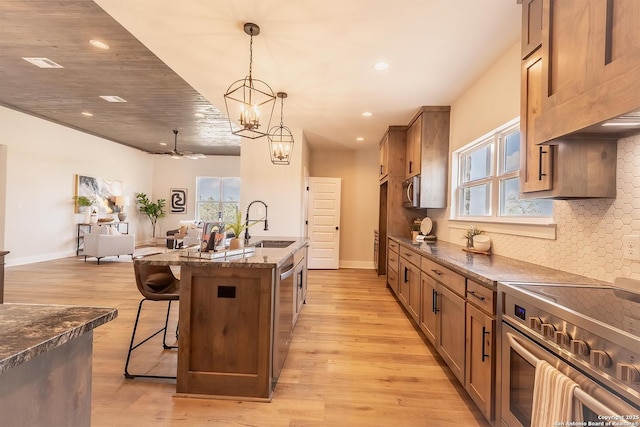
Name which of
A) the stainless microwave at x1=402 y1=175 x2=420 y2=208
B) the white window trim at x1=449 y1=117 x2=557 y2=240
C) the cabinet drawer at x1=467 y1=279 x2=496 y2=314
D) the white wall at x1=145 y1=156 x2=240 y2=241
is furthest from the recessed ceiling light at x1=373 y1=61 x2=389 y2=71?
the white wall at x1=145 y1=156 x2=240 y2=241

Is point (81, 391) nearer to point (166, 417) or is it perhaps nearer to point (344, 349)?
point (166, 417)

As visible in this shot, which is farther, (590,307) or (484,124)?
(484,124)

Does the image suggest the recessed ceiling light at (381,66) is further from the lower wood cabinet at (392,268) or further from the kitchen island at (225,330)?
the lower wood cabinet at (392,268)

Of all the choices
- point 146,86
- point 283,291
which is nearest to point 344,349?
point 283,291

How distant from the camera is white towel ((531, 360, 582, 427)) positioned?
3.31 feet

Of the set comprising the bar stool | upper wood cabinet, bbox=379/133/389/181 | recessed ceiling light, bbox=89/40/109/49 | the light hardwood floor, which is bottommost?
the light hardwood floor

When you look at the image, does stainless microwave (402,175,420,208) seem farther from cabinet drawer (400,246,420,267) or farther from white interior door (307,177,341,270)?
white interior door (307,177,341,270)

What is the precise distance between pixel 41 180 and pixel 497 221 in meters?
8.69

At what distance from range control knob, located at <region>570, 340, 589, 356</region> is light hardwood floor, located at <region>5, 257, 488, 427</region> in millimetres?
1088

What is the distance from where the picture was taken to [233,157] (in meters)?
10.7

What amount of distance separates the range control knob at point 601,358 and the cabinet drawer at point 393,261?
3.30m

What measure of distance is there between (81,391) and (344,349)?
2.20 m

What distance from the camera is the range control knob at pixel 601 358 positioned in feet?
3.08

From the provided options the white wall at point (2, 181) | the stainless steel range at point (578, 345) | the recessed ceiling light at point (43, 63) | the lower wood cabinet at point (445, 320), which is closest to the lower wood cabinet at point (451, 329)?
the lower wood cabinet at point (445, 320)
